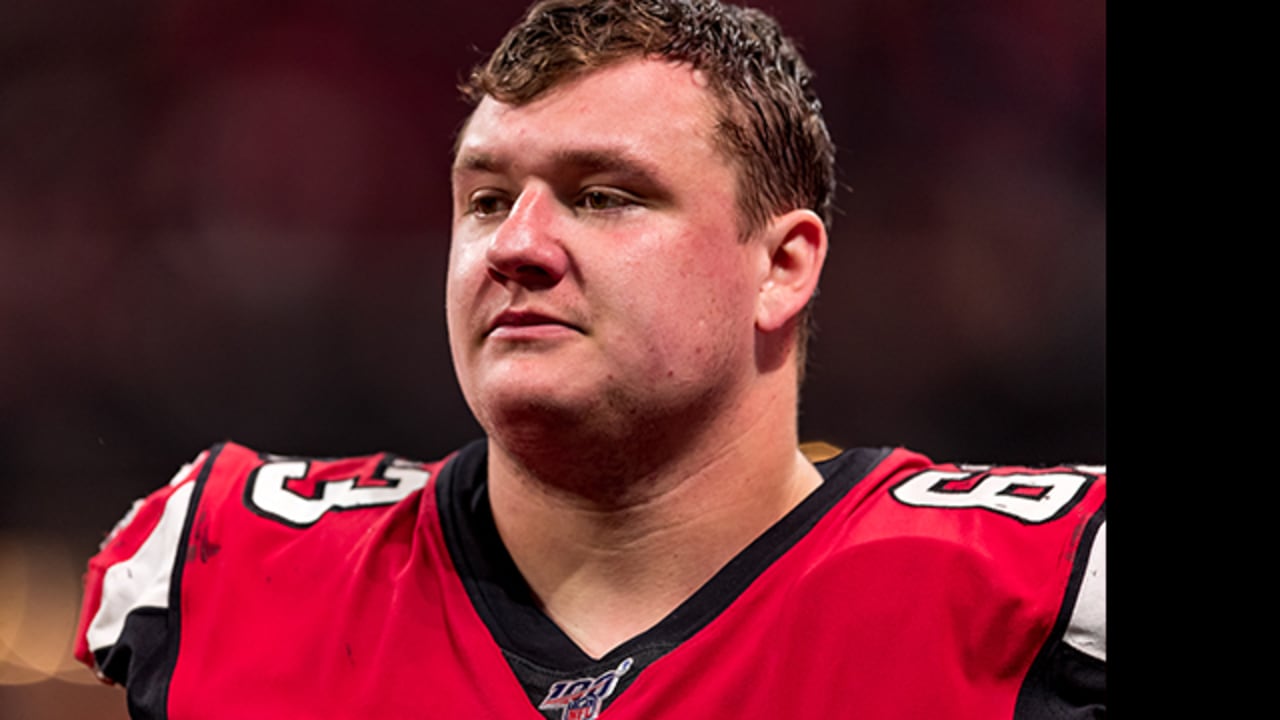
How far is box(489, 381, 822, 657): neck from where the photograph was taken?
1.40m

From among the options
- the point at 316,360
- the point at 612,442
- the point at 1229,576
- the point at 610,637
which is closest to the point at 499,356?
the point at 612,442

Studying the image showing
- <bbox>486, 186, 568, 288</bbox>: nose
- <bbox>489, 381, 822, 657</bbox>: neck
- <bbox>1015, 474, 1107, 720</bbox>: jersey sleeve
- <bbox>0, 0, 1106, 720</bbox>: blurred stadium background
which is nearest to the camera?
<bbox>1015, 474, 1107, 720</bbox>: jersey sleeve

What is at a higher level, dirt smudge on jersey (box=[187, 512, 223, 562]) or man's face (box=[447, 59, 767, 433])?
man's face (box=[447, 59, 767, 433])

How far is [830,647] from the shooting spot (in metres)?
1.25

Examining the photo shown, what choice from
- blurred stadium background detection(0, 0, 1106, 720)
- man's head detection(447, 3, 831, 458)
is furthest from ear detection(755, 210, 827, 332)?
blurred stadium background detection(0, 0, 1106, 720)

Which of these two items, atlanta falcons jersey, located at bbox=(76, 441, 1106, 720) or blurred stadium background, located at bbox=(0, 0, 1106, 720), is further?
blurred stadium background, located at bbox=(0, 0, 1106, 720)

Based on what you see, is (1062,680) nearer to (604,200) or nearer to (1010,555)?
(1010,555)

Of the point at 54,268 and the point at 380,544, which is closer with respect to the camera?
the point at 380,544

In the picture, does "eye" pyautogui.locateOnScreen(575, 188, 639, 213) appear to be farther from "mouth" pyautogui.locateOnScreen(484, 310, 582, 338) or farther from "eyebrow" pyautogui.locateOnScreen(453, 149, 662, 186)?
"mouth" pyautogui.locateOnScreen(484, 310, 582, 338)

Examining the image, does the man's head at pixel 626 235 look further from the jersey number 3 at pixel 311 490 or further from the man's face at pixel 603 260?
the jersey number 3 at pixel 311 490

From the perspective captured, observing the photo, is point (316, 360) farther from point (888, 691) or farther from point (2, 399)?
point (888, 691)

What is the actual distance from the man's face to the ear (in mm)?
41

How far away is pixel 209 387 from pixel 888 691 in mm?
2207

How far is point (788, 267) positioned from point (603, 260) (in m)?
0.28
